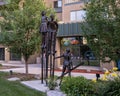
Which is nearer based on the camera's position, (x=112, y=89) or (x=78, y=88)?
(x=112, y=89)

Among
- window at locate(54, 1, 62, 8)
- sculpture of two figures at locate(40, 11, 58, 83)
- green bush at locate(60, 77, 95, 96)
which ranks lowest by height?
green bush at locate(60, 77, 95, 96)

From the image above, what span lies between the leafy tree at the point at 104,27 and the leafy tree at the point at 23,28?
9213mm

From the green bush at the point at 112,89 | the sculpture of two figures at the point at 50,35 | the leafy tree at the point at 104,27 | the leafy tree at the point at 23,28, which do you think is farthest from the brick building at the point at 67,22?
the green bush at the point at 112,89

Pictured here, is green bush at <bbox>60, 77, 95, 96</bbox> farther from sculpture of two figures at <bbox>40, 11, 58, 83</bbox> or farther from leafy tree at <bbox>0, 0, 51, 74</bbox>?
leafy tree at <bbox>0, 0, 51, 74</bbox>

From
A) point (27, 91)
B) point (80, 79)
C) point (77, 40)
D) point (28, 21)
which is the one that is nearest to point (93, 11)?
point (80, 79)

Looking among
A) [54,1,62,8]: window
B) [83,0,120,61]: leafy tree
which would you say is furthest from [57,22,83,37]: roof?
[83,0,120,61]: leafy tree

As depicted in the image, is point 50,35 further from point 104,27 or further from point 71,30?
point 71,30

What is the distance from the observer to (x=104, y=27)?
10.9 meters

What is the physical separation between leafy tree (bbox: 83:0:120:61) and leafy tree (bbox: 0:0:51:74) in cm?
921

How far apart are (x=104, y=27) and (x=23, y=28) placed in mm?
10120

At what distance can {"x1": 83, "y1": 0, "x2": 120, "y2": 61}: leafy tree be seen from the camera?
34.7 feet

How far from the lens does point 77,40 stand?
3192 centimetres

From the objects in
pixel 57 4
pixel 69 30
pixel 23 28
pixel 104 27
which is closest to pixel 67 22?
pixel 69 30

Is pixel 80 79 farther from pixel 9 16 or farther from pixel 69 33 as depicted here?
pixel 69 33
